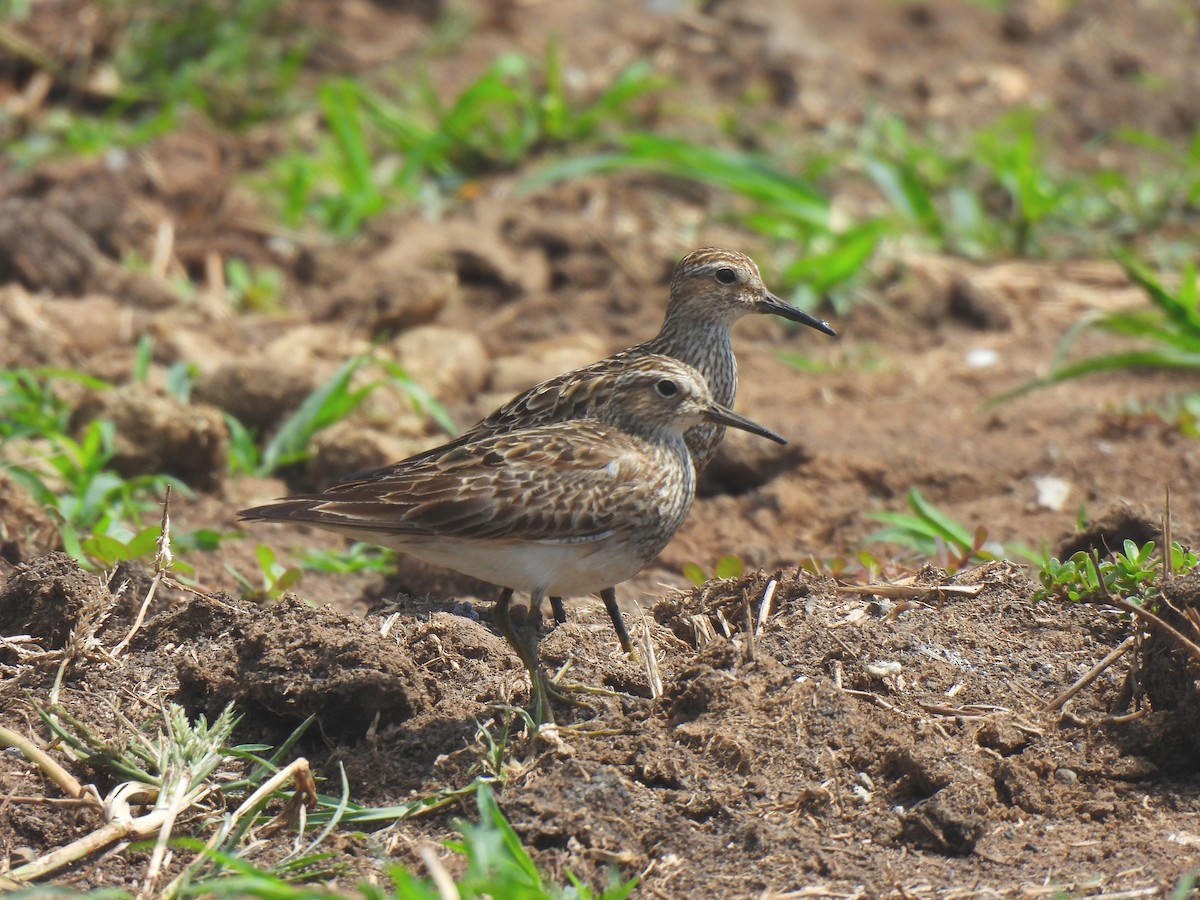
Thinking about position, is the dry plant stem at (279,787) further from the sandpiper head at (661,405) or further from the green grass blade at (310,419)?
the green grass blade at (310,419)

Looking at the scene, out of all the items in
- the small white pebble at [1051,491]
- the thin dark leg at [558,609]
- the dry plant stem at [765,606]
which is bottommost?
the small white pebble at [1051,491]

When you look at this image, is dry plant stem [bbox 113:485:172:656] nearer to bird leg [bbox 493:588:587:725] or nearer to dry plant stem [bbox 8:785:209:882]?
dry plant stem [bbox 8:785:209:882]

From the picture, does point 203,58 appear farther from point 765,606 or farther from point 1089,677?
point 1089,677

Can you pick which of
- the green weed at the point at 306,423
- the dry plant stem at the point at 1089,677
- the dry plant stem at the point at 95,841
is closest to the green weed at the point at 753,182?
the green weed at the point at 306,423

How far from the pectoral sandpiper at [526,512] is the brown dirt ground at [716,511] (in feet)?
0.89

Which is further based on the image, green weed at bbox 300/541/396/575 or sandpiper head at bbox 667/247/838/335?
sandpiper head at bbox 667/247/838/335

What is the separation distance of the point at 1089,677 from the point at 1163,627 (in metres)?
0.27

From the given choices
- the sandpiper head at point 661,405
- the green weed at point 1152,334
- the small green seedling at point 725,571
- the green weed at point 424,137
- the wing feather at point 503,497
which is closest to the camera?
the wing feather at point 503,497

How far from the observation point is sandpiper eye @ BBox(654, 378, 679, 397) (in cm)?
566

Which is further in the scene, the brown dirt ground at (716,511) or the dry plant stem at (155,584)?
the dry plant stem at (155,584)

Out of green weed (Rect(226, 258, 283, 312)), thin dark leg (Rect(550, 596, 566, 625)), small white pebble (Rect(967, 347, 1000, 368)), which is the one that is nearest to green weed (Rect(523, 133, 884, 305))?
small white pebble (Rect(967, 347, 1000, 368))

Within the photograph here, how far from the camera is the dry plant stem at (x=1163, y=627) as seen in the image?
4.39 m

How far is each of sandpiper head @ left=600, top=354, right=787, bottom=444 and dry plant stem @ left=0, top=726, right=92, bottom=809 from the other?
2.18m

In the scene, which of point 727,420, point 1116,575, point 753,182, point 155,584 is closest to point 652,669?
point 727,420
